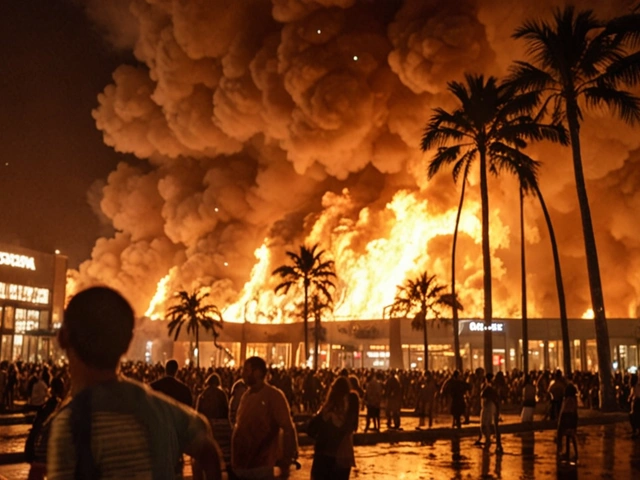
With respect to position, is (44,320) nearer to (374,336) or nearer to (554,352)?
(374,336)

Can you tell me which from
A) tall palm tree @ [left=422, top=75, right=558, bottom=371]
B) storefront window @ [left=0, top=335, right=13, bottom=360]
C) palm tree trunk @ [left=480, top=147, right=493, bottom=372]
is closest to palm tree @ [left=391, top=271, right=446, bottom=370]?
palm tree trunk @ [left=480, top=147, right=493, bottom=372]

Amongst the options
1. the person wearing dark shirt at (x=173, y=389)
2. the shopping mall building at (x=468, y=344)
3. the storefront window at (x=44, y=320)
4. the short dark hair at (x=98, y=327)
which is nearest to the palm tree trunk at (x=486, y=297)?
the shopping mall building at (x=468, y=344)

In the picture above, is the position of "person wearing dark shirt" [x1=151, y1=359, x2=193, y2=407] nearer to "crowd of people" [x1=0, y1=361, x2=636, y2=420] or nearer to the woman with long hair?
the woman with long hair

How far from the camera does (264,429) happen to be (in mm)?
5527

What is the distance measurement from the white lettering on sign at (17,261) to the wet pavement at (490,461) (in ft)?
118

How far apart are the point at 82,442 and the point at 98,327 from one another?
0.39 m

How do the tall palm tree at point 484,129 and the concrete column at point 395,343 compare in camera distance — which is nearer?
the tall palm tree at point 484,129

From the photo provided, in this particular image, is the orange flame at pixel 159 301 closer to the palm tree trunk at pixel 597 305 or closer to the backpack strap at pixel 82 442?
the palm tree trunk at pixel 597 305

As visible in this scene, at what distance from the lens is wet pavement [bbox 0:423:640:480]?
11709 millimetres

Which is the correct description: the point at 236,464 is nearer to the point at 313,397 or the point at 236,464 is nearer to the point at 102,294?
the point at 102,294

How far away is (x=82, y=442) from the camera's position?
2.35m

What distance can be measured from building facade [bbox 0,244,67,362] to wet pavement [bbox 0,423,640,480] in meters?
34.5

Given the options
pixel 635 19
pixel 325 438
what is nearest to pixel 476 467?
pixel 325 438

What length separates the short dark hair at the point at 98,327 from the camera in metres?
2.58
